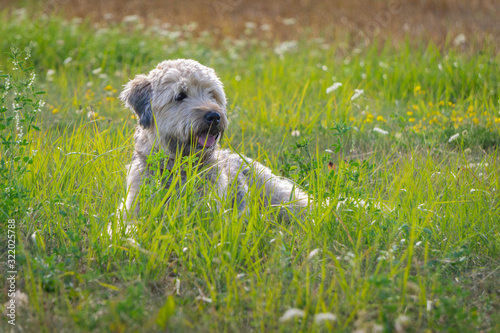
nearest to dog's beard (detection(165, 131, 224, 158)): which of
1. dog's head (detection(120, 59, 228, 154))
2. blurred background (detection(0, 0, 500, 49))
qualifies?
dog's head (detection(120, 59, 228, 154))

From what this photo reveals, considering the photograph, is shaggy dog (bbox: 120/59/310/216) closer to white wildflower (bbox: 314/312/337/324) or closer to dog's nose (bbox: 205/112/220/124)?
Result: dog's nose (bbox: 205/112/220/124)

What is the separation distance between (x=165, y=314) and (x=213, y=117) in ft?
6.88

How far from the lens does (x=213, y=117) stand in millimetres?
4332

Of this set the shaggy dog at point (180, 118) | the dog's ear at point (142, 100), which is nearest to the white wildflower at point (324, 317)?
the shaggy dog at point (180, 118)

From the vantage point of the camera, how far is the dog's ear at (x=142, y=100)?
14.7 ft

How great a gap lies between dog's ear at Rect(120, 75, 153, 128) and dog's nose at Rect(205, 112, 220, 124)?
55cm

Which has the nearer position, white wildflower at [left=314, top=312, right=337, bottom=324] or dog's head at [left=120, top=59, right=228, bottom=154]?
white wildflower at [left=314, top=312, right=337, bottom=324]

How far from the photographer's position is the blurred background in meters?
12.9

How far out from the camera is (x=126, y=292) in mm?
3000

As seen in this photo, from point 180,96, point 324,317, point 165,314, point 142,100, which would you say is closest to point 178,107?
point 180,96

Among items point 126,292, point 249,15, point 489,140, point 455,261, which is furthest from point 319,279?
point 249,15

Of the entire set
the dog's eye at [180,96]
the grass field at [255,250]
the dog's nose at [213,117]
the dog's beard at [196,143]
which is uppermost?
the dog's eye at [180,96]

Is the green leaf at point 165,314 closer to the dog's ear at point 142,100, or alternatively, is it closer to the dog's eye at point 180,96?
the dog's ear at point 142,100

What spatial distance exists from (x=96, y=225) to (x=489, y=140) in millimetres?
4776
